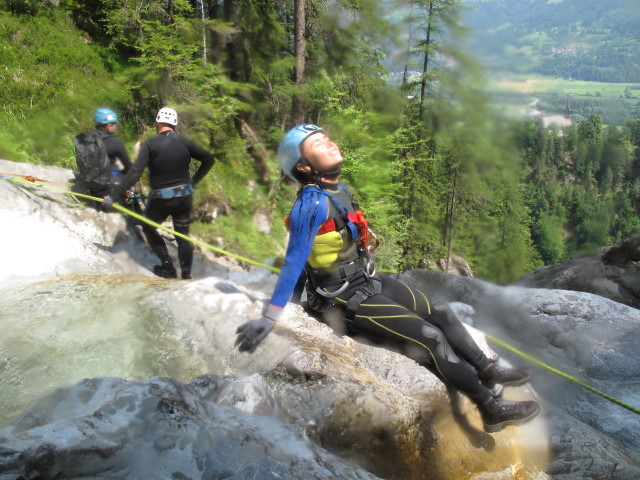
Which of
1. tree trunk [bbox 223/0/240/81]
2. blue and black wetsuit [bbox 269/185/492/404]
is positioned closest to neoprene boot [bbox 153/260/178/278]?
blue and black wetsuit [bbox 269/185/492/404]

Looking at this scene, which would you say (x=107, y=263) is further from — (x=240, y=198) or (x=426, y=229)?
(x=426, y=229)

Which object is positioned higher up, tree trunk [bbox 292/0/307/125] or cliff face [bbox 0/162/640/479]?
tree trunk [bbox 292/0/307/125]

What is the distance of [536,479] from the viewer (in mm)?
2873

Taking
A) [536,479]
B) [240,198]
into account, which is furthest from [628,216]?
[240,198]

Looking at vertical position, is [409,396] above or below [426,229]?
above

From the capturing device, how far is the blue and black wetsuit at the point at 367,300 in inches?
117

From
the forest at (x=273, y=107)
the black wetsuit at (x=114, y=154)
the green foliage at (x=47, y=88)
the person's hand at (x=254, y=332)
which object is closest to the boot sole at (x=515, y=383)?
the person's hand at (x=254, y=332)

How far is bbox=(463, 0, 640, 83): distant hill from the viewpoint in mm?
2381

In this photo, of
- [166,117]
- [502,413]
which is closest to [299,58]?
[166,117]

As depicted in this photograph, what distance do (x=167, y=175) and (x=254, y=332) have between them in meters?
3.37

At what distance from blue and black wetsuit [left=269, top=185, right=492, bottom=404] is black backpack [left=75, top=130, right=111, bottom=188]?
15.1ft

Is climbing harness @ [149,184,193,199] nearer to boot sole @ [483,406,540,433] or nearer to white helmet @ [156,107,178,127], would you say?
white helmet @ [156,107,178,127]

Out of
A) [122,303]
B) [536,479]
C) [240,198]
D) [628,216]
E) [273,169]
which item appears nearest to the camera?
[536,479]

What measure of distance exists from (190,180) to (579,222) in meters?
6.88
